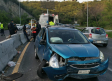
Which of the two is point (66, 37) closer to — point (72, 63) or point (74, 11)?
point (72, 63)

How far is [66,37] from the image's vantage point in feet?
18.5

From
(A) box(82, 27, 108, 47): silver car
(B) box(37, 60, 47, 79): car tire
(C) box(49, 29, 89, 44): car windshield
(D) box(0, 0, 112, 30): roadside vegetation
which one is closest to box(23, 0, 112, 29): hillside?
(D) box(0, 0, 112, 30): roadside vegetation

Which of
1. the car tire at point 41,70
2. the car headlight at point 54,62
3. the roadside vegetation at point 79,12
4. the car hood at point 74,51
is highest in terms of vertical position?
the roadside vegetation at point 79,12

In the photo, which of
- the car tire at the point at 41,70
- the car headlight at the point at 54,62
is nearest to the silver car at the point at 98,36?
the car tire at the point at 41,70

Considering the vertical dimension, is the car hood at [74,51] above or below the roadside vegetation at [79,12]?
below

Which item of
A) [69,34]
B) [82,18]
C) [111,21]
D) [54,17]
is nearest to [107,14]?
[111,21]

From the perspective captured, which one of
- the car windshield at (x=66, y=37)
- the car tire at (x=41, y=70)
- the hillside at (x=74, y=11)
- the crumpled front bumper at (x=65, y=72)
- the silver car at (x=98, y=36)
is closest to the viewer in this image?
the crumpled front bumper at (x=65, y=72)

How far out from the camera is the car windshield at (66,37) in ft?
17.3

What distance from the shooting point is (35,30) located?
1560 cm

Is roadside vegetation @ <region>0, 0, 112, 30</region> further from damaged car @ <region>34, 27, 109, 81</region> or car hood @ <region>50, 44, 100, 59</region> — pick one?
damaged car @ <region>34, 27, 109, 81</region>

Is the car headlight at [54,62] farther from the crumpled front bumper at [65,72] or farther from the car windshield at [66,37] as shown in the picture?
the car windshield at [66,37]

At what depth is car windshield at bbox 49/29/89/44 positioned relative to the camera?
529 centimetres

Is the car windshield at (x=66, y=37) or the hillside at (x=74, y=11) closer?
the car windshield at (x=66, y=37)

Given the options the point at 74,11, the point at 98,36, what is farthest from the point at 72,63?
the point at 74,11
